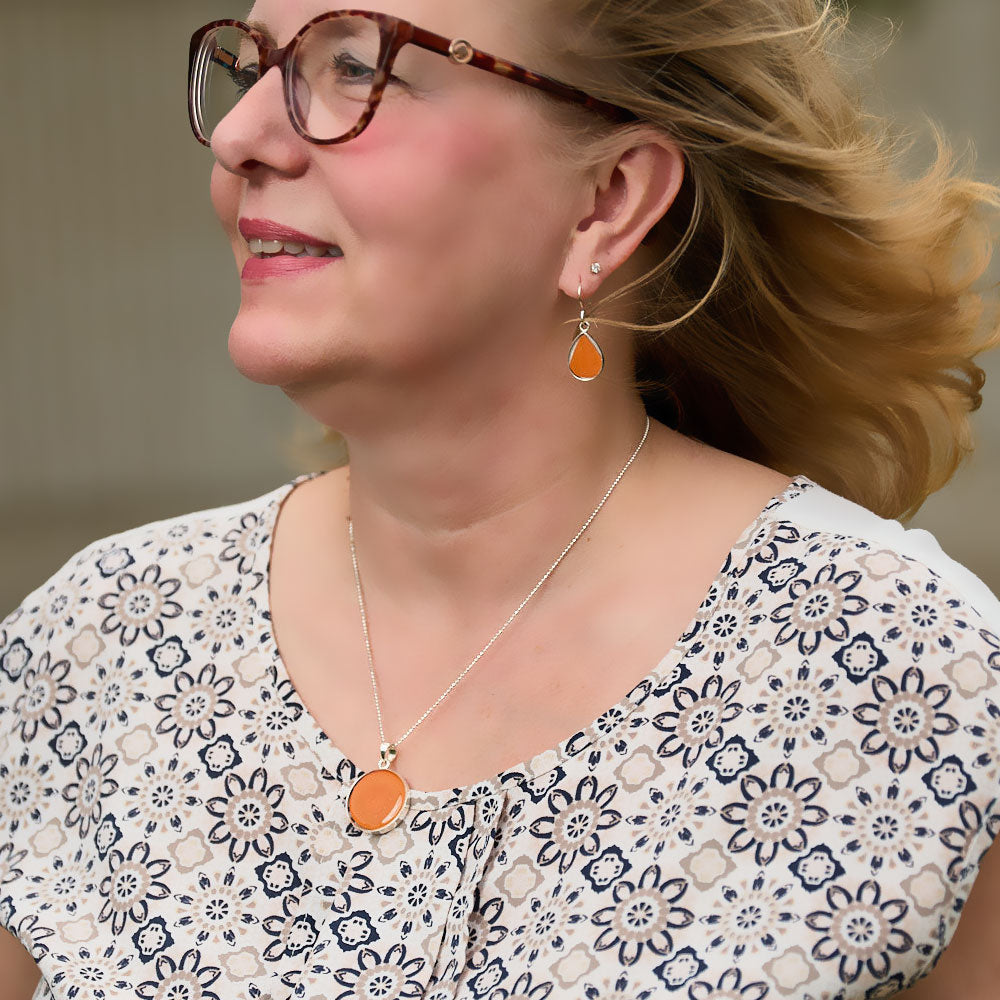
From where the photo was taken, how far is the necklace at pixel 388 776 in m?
1.57

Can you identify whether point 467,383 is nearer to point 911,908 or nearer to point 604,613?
point 604,613

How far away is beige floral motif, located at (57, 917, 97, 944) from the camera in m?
1.59

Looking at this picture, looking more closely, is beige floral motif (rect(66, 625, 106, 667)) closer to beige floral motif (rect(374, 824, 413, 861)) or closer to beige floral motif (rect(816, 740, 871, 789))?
beige floral motif (rect(374, 824, 413, 861))

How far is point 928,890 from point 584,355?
26.5 inches

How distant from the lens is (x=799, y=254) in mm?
1760

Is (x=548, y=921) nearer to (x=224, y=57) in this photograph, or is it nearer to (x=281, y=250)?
(x=281, y=250)

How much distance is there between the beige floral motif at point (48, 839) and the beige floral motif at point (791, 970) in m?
0.87

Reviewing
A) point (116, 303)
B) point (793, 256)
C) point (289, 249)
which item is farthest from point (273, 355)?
point (116, 303)

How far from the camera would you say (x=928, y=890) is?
1.32 metres

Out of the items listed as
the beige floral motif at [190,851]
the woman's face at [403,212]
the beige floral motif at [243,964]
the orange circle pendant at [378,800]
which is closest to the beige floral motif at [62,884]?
the beige floral motif at [190,851]

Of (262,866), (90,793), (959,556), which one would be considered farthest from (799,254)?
(959,556)

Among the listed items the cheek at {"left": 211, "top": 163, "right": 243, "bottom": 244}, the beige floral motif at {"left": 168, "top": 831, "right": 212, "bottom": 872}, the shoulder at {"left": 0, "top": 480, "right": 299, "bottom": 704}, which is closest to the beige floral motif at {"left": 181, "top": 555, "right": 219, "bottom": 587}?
the shoulder at {"left": 0, "top": 480, "right": 299, "bottom": 704}

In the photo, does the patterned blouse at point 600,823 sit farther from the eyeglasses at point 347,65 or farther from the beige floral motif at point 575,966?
the eyeglasses at point 347,65

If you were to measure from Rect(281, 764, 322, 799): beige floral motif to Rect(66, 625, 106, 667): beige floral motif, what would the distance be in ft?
1.14
